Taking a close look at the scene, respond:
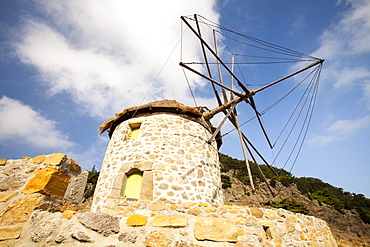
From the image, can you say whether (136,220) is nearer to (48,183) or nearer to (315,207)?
(48,183)

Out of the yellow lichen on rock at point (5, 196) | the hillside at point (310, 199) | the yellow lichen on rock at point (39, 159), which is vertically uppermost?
the hillside at point (310, 199)

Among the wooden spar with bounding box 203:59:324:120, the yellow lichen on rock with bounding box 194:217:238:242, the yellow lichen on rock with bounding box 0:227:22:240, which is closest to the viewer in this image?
the yellow lichen on rock with bounding box 0:227:22:240

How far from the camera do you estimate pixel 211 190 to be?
6754 millimetres

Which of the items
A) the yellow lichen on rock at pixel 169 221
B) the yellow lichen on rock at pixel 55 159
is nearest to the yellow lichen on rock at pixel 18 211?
the yellow lichen on rock at pixel 55 159

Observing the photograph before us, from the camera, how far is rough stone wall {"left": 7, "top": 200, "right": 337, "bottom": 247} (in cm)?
193

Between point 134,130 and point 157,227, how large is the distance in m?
6.00

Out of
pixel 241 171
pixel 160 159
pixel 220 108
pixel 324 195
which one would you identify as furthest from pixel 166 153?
pixel 324 195

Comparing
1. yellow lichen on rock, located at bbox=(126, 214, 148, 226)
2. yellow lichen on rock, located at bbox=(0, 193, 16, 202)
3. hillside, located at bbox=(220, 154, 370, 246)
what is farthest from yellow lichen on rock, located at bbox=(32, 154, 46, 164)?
hillside, located at bbox=(220, 154, 370, 246)

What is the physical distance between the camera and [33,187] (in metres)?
2.10

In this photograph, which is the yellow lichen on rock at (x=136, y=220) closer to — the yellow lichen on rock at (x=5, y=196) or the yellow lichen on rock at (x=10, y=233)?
the yellow lichen on rock at (x=10, y=233)

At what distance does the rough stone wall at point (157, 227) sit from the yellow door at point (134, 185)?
2.82 meters

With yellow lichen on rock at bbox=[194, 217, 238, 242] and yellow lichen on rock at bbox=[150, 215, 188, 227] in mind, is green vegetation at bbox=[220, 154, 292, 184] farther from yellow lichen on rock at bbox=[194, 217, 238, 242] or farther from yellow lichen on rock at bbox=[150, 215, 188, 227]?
yellow lichen on rock at bbox=[150, 215, 188, 227]

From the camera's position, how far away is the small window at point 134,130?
7730mm

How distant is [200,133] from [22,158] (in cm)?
615
